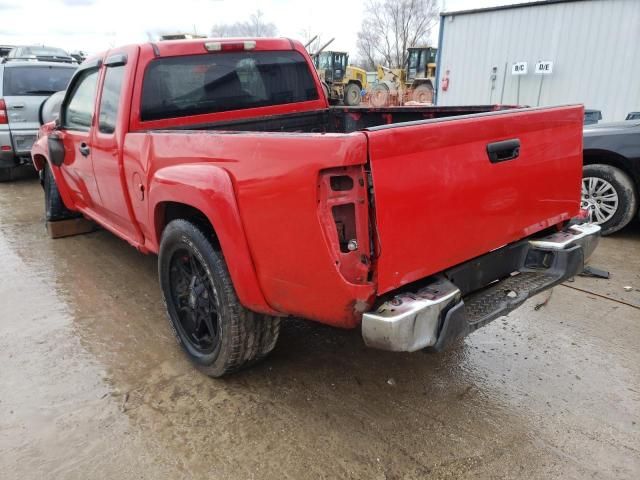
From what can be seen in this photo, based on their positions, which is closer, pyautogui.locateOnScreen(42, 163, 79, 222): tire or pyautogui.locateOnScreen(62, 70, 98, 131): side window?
pyautogui.locateOnScreen(62, 70, 98, 131): side window

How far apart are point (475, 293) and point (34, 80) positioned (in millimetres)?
8643

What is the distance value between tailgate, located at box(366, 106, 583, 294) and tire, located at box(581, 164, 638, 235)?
2.71m

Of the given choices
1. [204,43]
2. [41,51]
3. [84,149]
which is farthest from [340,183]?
[41,51]

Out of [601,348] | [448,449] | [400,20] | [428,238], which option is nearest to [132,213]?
[428,238]

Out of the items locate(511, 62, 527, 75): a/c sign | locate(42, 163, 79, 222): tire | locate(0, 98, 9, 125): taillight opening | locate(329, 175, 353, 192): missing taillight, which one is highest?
locate(511, 62, 527, 75): a/c sign

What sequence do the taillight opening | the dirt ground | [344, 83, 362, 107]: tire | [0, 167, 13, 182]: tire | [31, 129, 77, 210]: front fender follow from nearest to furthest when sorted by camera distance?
1. the dirt ground
2. [31, 129, 77, 210]: front fender
3. the taillight opening
4. [0, 167, 13, 182]: tire
5. [344, 83, 362, 107]: tire

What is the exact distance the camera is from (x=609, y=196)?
4984 mm

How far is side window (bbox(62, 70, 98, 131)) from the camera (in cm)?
381

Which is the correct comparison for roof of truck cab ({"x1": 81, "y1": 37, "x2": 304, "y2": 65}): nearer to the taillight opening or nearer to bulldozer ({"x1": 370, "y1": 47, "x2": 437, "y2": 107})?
the taillight opening

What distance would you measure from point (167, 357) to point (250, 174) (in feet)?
5.02

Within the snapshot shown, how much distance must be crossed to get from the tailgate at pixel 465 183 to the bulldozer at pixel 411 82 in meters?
20.5

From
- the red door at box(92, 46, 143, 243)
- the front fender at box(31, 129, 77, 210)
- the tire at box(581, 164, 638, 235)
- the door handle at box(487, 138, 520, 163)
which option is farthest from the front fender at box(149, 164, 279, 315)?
the tire at box(581, 164, 638, 235)

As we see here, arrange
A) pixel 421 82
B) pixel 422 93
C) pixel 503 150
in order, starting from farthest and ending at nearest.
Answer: pixel 421 82 → pixel 422 93 → pixel 503 150

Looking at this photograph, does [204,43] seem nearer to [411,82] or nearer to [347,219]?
[347,219]
